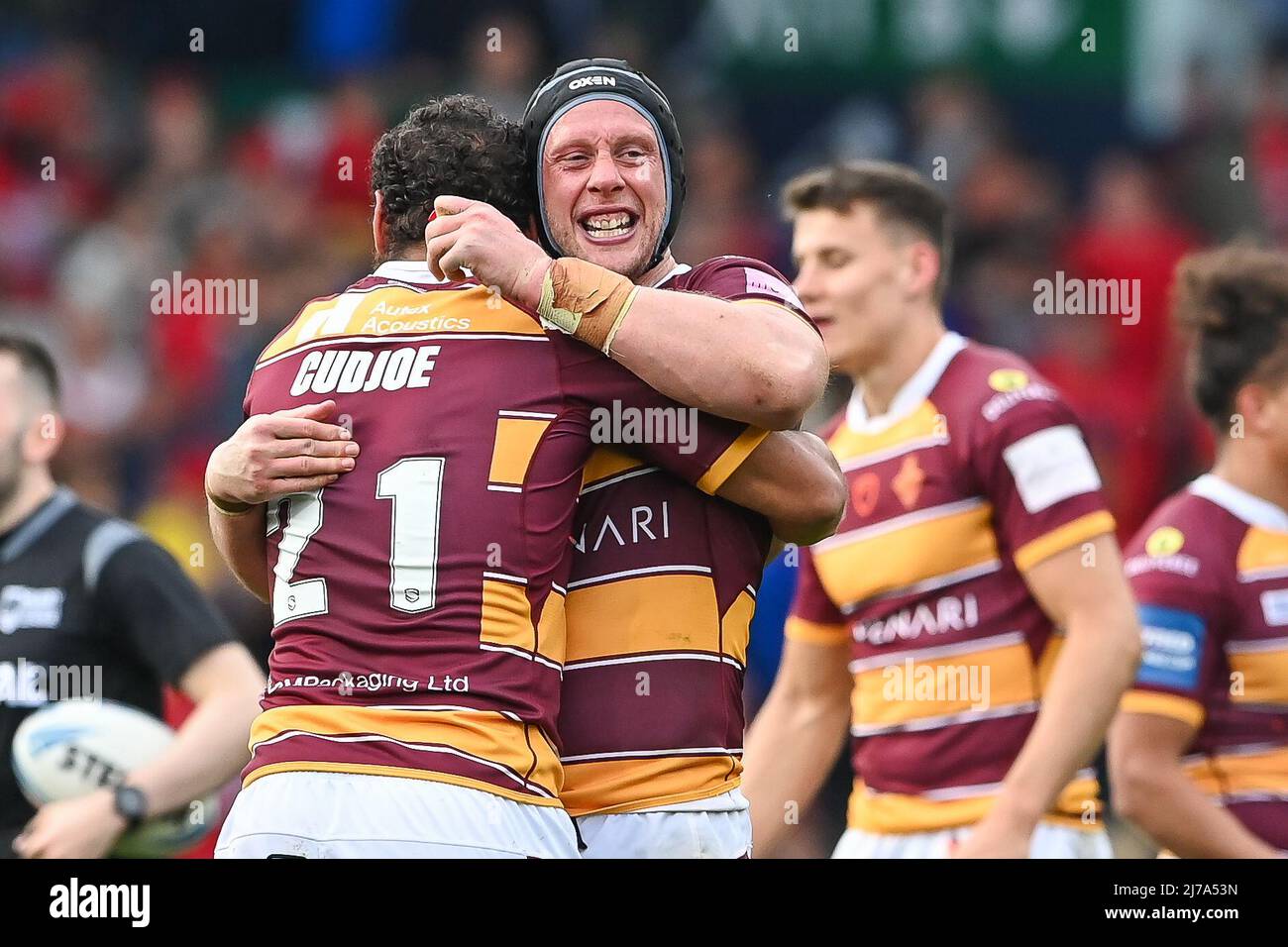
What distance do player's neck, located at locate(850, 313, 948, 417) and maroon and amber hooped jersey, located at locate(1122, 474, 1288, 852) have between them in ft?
3.15

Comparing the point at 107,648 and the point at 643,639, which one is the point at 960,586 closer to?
the point at 643,639

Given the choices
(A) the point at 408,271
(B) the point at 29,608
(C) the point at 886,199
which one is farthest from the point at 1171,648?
(B) the point at 29,608

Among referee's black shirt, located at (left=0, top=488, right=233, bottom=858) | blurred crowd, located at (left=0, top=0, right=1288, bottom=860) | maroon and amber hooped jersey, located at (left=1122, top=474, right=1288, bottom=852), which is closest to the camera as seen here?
maroon and amber hooped jersey, located at (left=1122, top=474, right=1288, bottom=852)

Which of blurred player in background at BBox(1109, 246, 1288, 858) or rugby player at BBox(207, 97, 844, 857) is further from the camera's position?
blurred player in background at BBox(1109, 246, 1288, 858)

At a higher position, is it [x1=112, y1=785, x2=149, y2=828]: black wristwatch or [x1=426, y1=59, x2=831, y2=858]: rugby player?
[x1=426, y1=59, x2=831, y2=858]: rugby player

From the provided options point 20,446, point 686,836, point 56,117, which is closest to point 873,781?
point 686,836

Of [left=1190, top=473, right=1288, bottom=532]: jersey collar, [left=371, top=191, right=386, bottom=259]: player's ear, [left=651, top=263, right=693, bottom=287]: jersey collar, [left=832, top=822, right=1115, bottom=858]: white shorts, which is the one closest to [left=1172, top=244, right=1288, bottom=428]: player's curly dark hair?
[left=1190, top=473, right=1288, bottom=532]: jersey collar

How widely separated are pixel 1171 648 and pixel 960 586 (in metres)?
0.62

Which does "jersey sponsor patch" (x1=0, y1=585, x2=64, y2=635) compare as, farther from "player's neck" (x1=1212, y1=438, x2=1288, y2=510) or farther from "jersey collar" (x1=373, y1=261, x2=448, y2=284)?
"player's neck" (x1=1212, y1=438, x2=1288, y2=510)

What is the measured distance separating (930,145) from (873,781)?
651cm

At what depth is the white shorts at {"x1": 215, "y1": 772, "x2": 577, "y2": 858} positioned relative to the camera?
10.3 ft

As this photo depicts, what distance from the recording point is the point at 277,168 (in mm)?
11227

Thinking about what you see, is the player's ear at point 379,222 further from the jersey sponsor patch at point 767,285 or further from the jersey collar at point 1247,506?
the jersey collar at point 1247,506
